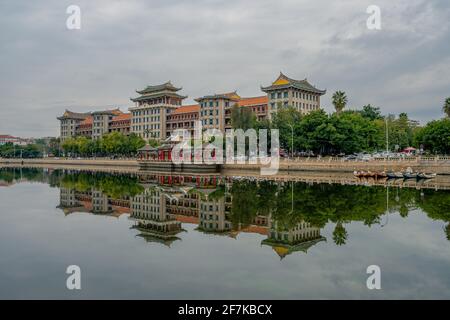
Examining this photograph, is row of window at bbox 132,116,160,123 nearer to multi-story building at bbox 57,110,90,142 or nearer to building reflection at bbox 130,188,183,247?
multi-story building at bbox 57,110,90,142

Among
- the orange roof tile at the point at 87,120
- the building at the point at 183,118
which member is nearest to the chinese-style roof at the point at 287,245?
the building at the point at 183,118

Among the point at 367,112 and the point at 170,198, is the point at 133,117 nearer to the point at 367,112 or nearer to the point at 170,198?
the point at 367,112

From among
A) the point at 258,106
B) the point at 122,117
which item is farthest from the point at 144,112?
the point at 258,106

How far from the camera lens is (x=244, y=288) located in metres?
8.95

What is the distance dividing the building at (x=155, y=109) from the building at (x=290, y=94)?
77.8 ft

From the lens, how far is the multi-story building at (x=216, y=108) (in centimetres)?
7350

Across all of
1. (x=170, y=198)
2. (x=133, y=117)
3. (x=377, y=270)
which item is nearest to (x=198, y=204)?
(x=170, y=198)

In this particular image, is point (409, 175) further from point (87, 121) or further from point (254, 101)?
point (87, 121)

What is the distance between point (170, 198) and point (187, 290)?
16450 mm

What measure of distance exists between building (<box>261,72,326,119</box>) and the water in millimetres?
45011

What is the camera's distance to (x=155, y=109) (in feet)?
279

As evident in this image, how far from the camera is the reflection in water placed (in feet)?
47.9

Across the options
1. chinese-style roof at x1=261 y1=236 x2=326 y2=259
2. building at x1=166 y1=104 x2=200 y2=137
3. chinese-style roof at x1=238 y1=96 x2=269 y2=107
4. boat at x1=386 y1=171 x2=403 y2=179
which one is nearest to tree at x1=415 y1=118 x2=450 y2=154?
boat at x1=386 y1=171 x2=403 y2=179

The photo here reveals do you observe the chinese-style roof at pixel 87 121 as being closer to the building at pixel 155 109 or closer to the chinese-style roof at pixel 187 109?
the building at pixel 155 109
